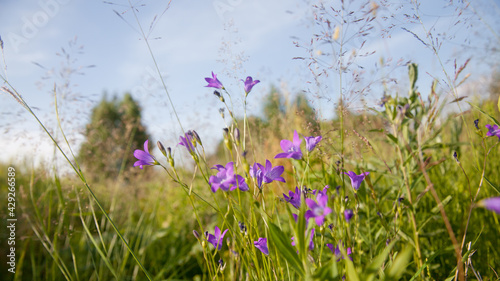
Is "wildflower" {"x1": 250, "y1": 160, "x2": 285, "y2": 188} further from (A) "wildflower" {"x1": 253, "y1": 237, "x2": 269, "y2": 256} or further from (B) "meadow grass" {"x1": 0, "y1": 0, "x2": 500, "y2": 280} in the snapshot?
(A) "wildflower" {"x1": 253, "y1": 237, "x2": 269, "y2": 256}

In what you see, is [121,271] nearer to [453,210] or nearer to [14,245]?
[14,245]

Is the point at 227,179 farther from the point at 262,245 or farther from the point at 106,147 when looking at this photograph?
the point at 106,147

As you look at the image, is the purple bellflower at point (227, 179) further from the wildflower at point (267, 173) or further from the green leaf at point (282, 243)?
the green leaf at point (282, 243)

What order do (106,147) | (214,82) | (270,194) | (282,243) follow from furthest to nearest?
(106,147) → (270,194) → (214,82) → (282,243)

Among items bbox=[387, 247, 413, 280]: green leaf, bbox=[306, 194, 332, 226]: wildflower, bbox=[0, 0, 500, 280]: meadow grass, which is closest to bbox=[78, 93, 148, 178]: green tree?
bbox=[0, 0, 500, 280]: meadow grass

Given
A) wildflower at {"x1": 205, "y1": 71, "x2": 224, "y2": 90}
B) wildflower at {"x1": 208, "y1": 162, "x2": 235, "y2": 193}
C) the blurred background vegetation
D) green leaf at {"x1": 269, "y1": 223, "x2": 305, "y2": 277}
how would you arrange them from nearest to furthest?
green leaf at {"x1": 269, "y1": 223, "x2": 305, "y2": 277}, wildflower at {"x1": 208, "y1": 162, "x2": 235, "y2": 193}, wildflower at {"x1": 205, "y1": 71, "x2": 224, "y2": 90}, the blurred background vegetation

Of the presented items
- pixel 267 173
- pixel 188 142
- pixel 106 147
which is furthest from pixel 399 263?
pixel 106 147

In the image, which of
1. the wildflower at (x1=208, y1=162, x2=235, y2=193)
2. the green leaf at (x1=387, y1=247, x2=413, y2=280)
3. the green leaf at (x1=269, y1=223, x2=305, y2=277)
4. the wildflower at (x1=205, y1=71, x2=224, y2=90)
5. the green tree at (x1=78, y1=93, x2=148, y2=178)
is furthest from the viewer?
the green tree at (x1=78, y1=93, x2=148, y2=178)

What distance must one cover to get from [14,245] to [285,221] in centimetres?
186

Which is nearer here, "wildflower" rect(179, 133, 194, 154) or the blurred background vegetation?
"wildflower" rect(179, 133, 194, 154)

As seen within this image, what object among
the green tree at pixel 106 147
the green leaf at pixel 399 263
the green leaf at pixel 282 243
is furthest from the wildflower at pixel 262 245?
the green tree at pixel 106 147

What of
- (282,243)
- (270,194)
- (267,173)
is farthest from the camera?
(270,194)

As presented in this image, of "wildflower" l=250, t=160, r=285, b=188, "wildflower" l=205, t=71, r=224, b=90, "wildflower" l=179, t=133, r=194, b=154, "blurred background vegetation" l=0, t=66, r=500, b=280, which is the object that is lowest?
"blurred background vegetation" l=0, t=66, r=500, b=280

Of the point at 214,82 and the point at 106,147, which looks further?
the point at 106,147
